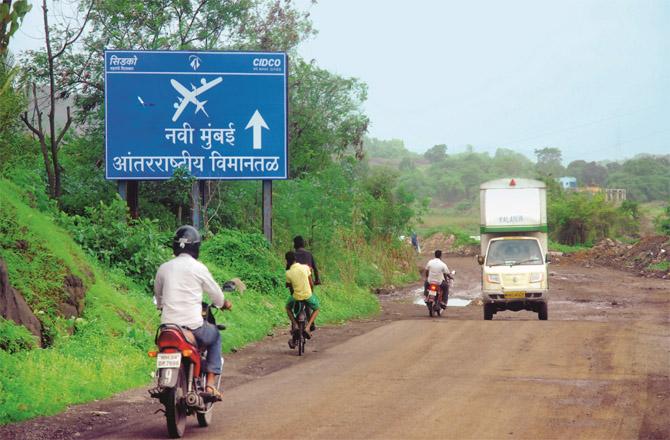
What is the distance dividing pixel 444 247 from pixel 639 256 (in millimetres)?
24684

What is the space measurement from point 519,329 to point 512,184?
10.4 m

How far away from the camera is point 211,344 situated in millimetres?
9773

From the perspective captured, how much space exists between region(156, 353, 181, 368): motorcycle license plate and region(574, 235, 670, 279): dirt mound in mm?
42103

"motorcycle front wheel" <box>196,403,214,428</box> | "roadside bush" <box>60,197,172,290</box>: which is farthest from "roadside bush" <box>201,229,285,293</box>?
"motorcycle front wheel" <box>196,403,214,428</box>

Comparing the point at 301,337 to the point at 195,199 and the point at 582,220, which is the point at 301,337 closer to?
the point at 195,199

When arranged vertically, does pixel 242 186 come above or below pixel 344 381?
above

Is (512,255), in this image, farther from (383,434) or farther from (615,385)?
(383,434)

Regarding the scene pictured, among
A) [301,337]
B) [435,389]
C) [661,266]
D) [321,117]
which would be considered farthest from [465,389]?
[661,266]

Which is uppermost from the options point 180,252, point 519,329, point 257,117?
point 257,117

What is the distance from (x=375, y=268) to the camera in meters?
40.6

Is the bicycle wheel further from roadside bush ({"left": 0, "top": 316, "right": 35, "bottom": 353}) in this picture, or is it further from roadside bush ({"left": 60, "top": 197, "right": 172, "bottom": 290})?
roadside bush ({"left": 0, "top": 316, "right": 35, "bottom": 353})

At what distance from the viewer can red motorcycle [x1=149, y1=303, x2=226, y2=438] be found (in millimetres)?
8938

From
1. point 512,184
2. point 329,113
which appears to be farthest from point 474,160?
point 512,184

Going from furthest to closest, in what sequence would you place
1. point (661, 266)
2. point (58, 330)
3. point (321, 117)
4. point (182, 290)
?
point (661, 266) → point (321, 117) → point (58, 330) → point (182, 290)
